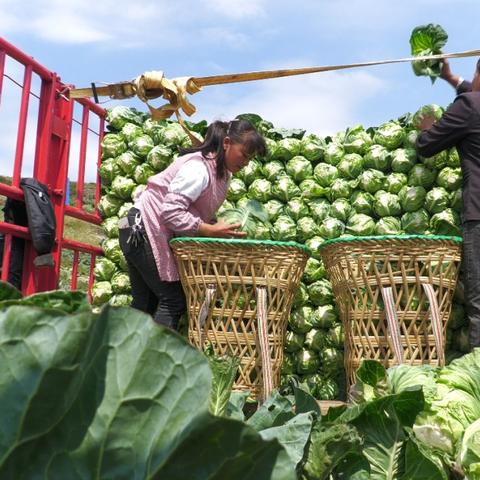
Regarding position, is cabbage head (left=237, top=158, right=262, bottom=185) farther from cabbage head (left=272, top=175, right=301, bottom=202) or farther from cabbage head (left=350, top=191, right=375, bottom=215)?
cabbage head (left=350, top=191, right=375, bottom=215)

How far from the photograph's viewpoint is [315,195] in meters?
3.83

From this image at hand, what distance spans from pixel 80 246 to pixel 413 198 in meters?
1.79

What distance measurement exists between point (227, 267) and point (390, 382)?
4.70 feet

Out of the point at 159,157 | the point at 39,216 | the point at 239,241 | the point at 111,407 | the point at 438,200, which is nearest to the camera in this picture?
the point at 111,407

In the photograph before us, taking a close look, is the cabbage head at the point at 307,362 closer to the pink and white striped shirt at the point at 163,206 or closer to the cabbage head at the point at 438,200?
the pink and white striped shirt at the point at 163,206

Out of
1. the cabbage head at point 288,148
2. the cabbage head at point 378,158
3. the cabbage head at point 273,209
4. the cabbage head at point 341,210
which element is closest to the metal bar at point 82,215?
the cabbage head at point 273,209

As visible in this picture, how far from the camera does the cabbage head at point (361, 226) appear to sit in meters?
3.62

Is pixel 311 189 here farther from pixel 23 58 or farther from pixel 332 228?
pixel 23 58

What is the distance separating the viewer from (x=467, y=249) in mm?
3127

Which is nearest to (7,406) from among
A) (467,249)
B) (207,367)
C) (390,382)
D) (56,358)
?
(56,358)

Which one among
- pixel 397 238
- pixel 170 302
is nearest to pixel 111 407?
pixel 397 238

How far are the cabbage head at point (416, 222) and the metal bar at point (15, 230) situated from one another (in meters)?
1.88

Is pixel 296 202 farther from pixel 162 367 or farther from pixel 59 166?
pixel 162 367

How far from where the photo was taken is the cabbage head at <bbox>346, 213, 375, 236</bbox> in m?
3.62
